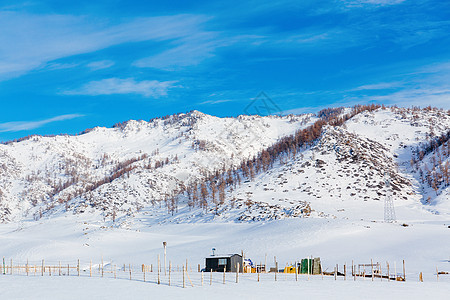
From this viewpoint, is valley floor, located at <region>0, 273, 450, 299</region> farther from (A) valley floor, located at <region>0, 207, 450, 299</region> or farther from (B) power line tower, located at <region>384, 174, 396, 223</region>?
(B) power line tower, located at <region>384, 174, 396, 223</region>

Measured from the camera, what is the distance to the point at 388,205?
436 feet

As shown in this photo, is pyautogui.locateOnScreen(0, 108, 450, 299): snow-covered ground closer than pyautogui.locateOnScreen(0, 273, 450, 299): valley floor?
No

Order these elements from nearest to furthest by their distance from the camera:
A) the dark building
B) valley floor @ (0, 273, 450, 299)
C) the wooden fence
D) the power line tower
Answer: valley floor @ (0, 273, 450, 299), the wooden fence, the dark building, the power line tower

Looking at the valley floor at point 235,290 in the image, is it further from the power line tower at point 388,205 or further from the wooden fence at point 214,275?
the power line tower at point 388,205

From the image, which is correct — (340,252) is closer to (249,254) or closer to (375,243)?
(375,243)

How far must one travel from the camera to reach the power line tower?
11323cm

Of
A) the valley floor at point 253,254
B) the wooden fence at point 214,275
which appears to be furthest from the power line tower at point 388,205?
the wooden fence at point 214,275

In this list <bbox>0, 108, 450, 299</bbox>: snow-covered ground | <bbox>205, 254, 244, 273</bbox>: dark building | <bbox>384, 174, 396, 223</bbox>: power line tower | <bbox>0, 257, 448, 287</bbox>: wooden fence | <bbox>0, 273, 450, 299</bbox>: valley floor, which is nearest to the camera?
<bbox>0, 273, 450, 299</bbox>: valley floor

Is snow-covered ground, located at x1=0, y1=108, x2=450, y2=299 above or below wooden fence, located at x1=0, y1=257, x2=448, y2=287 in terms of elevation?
above

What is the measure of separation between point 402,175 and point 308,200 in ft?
174

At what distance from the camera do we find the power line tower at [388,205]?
371 feet

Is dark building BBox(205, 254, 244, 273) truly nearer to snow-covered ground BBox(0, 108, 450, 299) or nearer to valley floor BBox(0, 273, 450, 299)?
snow-covered ground BBox(0, 108, 450, 299)

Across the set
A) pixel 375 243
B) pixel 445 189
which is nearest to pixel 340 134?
pixel 445 189

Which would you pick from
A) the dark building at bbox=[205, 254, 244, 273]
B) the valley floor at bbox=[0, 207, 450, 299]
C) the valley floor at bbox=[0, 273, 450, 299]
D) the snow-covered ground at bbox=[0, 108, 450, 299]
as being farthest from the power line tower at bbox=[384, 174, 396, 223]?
the valley floor at bbox=[0, 273, 450, 299]
